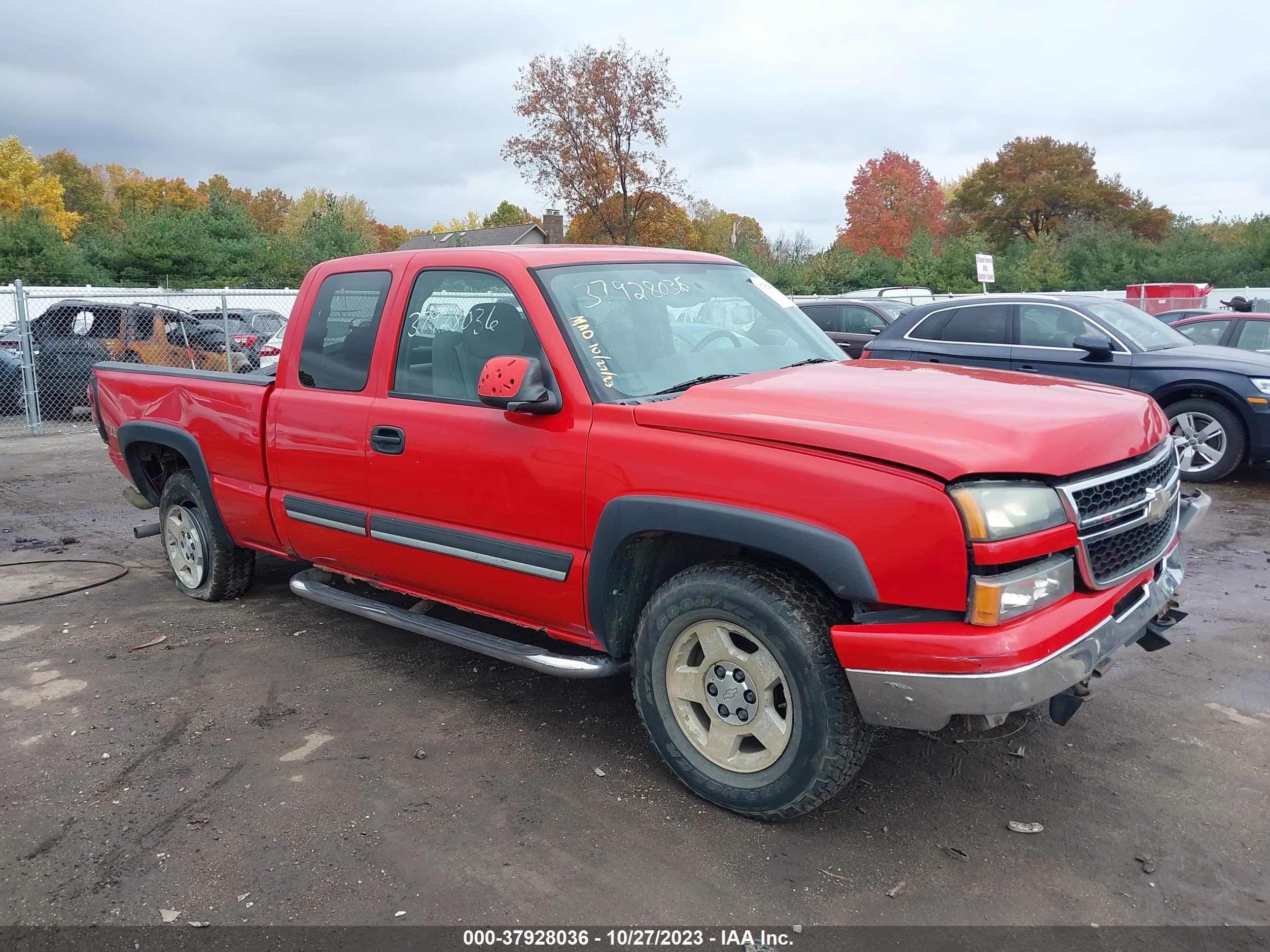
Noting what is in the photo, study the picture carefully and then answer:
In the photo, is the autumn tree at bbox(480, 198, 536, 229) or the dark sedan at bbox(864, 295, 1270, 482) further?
the autumn tree at bbox(480, 198, 536, 229)

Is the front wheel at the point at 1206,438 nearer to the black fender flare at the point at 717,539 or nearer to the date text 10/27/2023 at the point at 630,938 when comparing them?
the black fender flare at the point at 717,539

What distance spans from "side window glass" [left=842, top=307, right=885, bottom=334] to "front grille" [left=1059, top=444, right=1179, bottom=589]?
11753 millimetres

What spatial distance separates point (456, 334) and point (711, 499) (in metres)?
1.53

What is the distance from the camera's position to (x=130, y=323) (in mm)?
14594

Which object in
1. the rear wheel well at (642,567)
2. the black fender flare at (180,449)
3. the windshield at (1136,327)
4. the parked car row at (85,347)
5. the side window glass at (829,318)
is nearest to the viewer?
the rear wheel well at (642,567)

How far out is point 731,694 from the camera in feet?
10.5

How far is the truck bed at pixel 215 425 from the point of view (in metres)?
4.90

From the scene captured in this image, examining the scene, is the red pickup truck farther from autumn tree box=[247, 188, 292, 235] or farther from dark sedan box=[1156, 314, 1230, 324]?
autumn tree box=[247, 188, 292, 235]

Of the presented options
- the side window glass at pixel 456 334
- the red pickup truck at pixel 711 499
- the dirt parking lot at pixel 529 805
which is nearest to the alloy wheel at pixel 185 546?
the dirt parking lot at pixel 529 805

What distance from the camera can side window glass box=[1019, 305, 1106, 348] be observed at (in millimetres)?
9141

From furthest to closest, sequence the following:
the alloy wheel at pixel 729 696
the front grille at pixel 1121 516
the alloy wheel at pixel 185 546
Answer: the alloy wheel at pixel 185 546 → the alloy wheel at pixel 729 696 → the front grille at pixel 1121 516

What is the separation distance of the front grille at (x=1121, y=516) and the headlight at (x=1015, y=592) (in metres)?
0.15

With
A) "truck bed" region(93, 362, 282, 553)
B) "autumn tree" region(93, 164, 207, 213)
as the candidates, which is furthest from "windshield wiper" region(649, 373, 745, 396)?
"autumn tree" region(93, 164, 207, 213)

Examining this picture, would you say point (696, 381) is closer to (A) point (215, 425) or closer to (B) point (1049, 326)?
(A) point (215, 425)
